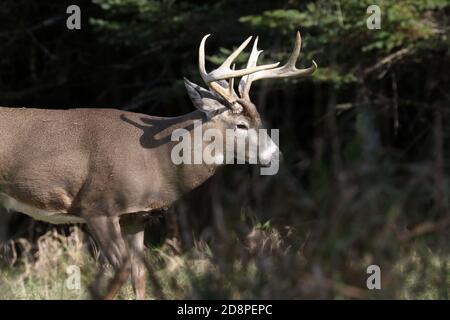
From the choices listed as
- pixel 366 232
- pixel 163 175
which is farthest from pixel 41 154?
pixel 366 232

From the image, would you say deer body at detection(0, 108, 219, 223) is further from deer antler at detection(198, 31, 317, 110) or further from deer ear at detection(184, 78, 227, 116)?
deer antler at detection(198, 31, 317, 110)

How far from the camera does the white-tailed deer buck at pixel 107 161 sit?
6.71 metres

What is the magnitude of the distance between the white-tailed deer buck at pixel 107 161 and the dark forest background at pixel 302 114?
0.46 m

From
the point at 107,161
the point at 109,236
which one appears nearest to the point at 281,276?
the point at 109,236

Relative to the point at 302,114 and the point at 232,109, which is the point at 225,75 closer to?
the point at 232,109

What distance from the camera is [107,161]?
686 centimetres

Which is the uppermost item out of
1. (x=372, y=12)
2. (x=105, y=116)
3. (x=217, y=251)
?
(x=372, y=12)

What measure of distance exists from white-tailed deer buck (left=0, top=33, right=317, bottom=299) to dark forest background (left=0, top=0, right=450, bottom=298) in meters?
0.46

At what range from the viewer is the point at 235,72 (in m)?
7.11

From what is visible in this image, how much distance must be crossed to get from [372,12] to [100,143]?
279 centimetres

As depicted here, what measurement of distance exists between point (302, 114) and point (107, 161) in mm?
5453

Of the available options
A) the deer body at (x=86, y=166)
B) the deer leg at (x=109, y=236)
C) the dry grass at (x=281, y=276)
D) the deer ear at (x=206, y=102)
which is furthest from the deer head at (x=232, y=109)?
the dry grass at (x=281, y=276)

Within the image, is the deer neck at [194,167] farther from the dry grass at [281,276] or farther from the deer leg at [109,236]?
the dry grass at [281,276]

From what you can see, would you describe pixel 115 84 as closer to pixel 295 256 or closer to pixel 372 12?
pixel 372 12
